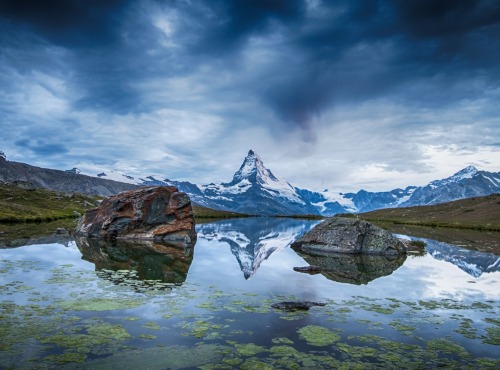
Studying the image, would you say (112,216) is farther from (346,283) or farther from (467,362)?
(467,362)

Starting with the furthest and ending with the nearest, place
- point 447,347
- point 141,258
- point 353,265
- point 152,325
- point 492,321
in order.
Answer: point 141,258 < point 353,265 < point 492,321 < point 152,325 < point 447,347

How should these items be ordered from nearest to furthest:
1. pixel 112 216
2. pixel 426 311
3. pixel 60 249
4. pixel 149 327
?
pixel 149 327 → pixel 426 311 → pixel 60 249 → pixel 112 216

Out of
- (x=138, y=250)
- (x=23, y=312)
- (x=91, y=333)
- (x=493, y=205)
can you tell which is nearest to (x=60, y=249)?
(x=138, y=250)

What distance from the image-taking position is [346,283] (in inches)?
1271

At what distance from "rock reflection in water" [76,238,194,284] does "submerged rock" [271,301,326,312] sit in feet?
34.7

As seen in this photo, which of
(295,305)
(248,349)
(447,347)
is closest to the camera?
(248,349)

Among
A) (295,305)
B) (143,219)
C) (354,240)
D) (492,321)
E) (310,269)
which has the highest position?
(143,219)

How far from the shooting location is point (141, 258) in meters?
42.7

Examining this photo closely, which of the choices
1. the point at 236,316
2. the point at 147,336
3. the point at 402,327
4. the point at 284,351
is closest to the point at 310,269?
the point at 402,327

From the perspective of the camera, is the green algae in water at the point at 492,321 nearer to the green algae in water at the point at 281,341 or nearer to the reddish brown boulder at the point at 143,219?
the green algae in water at the point at 281,341

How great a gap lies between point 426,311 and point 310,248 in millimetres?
33779

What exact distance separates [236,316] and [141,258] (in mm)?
24695

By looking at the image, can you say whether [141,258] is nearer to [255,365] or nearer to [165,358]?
[165,358]

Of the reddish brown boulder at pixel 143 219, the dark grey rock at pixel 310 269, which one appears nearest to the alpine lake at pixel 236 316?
the dark grey rock at pixel 310 269
